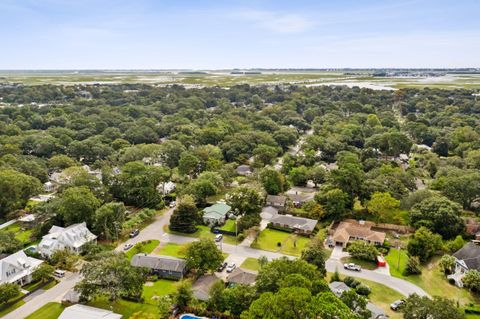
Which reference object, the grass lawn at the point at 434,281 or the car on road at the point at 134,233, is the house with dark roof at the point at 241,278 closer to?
the grass lawn at the point at 434,281

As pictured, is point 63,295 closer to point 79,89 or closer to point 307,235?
point 307,235

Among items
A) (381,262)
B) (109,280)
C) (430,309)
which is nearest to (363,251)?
(381,262)

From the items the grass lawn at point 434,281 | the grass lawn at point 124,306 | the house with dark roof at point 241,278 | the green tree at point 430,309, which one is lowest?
the grass lawn at point 434,281

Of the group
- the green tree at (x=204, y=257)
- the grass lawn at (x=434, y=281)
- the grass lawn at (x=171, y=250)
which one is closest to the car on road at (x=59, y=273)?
the grass lawn at (x=171, y=250)

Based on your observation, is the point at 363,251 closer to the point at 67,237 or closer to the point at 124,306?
the point at 124,306

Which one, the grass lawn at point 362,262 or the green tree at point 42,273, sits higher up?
the green tree at point 42,273

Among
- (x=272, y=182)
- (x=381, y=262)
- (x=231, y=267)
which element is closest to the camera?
(x=231, y=267)

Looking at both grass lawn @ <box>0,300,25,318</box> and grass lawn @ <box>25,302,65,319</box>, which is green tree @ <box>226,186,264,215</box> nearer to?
grass lawn @ <box>25,302,65,319</box>
